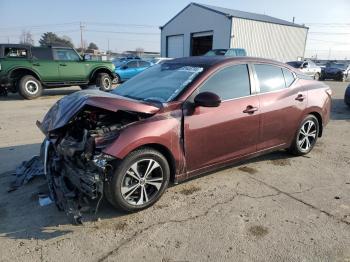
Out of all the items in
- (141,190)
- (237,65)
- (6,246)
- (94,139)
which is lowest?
(6,246)

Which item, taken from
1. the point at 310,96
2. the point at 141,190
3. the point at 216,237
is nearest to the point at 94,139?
the point at 141,190

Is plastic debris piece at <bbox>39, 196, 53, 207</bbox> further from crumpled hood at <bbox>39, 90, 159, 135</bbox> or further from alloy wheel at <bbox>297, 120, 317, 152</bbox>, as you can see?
alloy wheel at <bbox>297, 120, 317, 152</bbox>

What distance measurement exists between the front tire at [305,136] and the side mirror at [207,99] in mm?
2149

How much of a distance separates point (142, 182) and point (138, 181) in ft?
0.17

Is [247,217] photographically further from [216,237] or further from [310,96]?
[310,96]

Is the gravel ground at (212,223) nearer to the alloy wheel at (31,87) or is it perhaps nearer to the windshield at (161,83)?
the windshield at (161,83)

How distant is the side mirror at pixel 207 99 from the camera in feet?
11.7

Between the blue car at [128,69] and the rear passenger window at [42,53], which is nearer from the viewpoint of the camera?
the rear passenger window at [42,53]

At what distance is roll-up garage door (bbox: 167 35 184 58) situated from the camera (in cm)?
3338

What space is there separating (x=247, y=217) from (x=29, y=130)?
5502 mm

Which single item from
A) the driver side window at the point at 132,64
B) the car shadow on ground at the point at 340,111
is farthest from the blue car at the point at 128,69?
the car shadow on ground at the point at 340,111

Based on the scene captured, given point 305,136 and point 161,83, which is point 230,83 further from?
point 305,136

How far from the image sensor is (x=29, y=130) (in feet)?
23.1

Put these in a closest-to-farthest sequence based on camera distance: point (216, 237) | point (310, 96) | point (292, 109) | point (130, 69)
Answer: point (216, 237) → point (292, 109) → point (310, 96) → point (130, 69)
